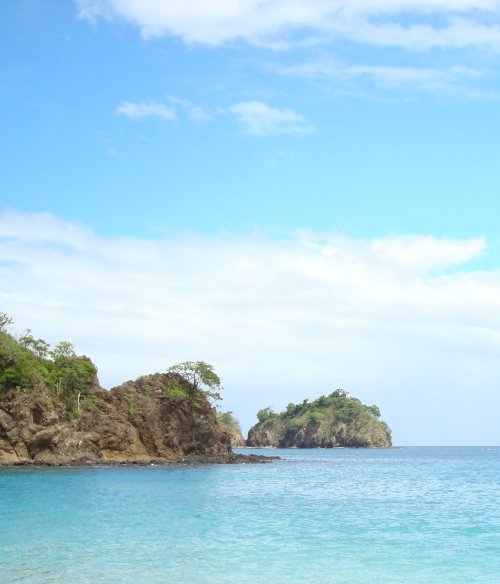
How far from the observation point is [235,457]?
69250 mm

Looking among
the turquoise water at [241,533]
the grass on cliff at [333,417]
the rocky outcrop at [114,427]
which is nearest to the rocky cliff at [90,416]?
the rocky outcrop at [114,427]

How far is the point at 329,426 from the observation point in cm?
16788

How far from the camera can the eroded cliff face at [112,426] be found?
50875mm

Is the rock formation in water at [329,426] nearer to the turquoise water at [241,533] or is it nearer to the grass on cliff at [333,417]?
the grass on cliff at [333,417]

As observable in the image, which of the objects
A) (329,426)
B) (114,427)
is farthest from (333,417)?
(114,427)

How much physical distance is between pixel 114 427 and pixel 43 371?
9.58m

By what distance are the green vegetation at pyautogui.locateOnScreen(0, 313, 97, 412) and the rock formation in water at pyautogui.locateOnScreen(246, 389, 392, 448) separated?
116 metres

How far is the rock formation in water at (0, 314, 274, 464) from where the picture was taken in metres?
51.3

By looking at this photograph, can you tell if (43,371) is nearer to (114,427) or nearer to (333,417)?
(114,427)

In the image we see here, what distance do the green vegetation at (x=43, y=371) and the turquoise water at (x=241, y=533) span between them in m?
15.8

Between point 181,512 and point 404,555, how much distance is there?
11.8m

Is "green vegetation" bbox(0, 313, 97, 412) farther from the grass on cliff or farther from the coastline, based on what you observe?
the grass on cliff

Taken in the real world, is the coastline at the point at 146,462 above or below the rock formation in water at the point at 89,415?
below

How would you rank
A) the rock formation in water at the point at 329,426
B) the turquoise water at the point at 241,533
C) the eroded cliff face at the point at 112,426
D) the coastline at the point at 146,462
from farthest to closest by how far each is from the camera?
the rock formation in water at the point at 329,426 → the eroded cliff face at the point at 112,426 → the coastline at the point at 146,462 → the turquoise water at the point at 241,533
